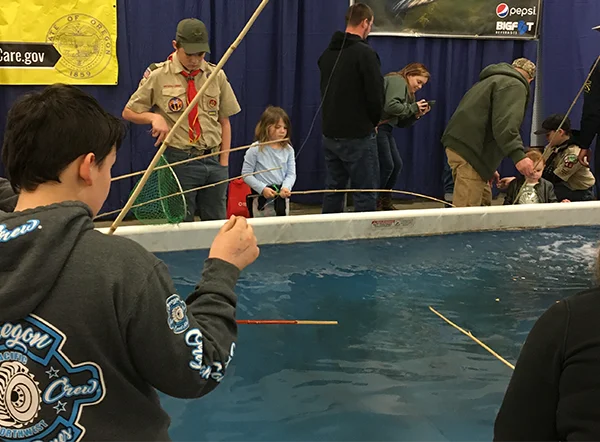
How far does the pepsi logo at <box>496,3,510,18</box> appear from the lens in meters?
5.21

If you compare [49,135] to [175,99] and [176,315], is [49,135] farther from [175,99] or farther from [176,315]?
[175,99]

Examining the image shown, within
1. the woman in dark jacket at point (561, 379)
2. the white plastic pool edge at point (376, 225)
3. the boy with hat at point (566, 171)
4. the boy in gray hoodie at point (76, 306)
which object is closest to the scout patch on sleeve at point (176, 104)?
the white plastic pool edge at point (376, 225)

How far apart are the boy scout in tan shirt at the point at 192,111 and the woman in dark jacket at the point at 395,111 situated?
4.57 ft

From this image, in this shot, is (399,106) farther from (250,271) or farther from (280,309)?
(280,309)

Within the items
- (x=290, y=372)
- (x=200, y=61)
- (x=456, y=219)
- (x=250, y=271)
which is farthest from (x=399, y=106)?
(x=290, y=372)

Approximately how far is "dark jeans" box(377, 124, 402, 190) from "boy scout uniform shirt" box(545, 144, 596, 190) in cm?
111

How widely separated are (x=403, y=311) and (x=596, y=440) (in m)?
1.66

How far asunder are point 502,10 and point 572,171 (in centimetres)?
151

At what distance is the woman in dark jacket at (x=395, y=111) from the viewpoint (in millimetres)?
4395

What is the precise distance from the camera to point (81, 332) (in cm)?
86

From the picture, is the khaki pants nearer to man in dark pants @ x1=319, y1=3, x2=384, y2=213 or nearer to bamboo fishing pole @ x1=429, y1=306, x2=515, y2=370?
man in dark pants @ x1=319, y1=3, x2=384, y2=213

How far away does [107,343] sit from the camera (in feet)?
2.91

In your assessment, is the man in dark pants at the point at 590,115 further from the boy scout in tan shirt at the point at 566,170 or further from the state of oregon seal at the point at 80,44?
the state of oregon seal at the point at 80,44

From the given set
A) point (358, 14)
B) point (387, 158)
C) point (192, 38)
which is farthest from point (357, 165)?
point (192, 38)
